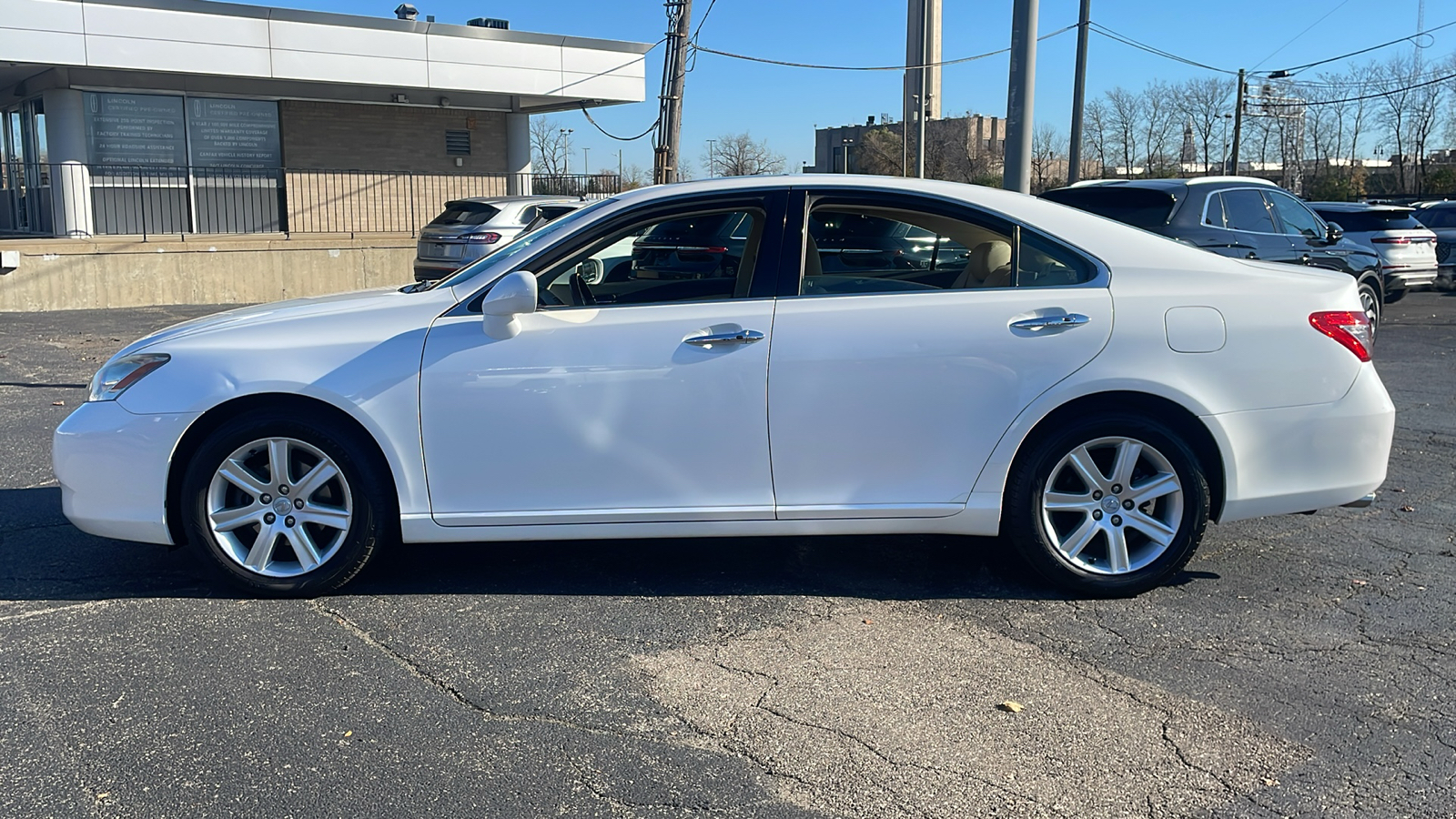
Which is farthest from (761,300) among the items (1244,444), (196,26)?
(196,26)

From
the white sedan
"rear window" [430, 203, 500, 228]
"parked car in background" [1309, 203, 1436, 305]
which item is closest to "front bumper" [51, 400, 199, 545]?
the white sedan

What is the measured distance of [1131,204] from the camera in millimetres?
11219

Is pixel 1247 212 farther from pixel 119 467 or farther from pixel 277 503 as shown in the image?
pixel 119 467

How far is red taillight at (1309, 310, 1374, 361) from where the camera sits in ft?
15.3

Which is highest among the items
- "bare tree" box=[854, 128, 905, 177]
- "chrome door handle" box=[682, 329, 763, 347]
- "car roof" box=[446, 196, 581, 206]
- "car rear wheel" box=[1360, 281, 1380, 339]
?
"bare tree" box=[854, 128, 905, 177]

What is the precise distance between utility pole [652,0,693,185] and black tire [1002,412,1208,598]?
1300 centimetres

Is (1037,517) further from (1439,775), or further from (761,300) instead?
(1439,775)

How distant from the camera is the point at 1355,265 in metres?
13.0

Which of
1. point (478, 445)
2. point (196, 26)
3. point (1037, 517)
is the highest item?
point (196, 26)

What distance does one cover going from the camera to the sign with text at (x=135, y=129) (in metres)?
20.5

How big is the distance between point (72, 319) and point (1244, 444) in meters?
15.9

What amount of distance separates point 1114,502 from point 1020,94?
6.39 meters

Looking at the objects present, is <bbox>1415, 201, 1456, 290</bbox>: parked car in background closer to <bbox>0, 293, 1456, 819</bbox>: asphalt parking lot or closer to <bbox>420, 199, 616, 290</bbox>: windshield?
<bbox>0, 293, 1456, 819</bbox>: asphalt parking lot

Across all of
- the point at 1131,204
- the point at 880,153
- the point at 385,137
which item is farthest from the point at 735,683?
the point at 880,153
